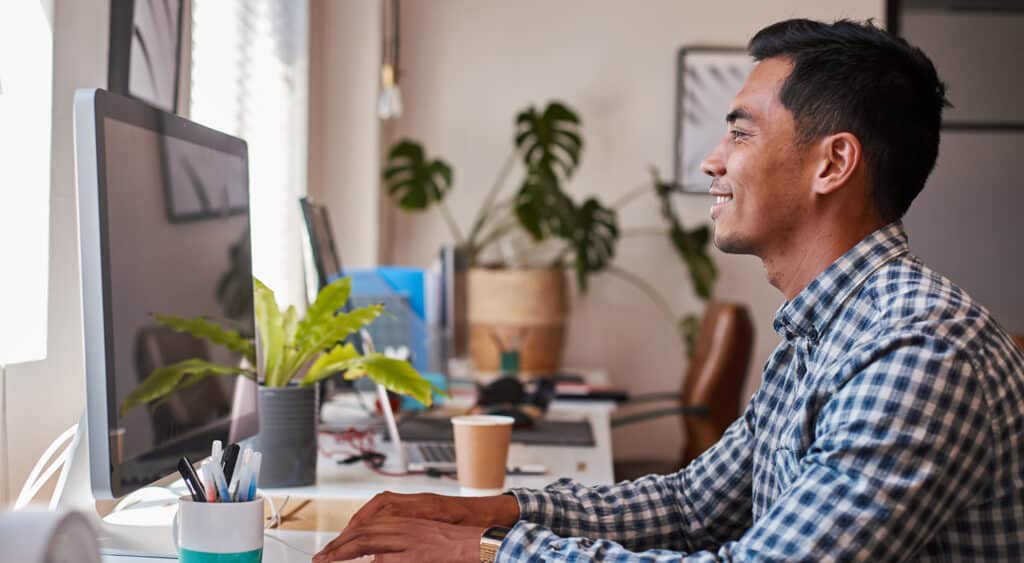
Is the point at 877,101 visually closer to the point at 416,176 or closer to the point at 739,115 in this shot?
the point at 739,115

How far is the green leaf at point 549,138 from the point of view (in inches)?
172

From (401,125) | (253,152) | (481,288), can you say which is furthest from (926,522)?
(401,125)

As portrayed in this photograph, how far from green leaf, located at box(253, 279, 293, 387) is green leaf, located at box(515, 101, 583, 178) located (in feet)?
9.13

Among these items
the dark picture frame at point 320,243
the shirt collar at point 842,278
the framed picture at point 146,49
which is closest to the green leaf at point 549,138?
the dark picture frame at point 320,243

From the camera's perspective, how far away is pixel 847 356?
1107 millimetres

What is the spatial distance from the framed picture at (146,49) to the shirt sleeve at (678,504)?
1.04 m

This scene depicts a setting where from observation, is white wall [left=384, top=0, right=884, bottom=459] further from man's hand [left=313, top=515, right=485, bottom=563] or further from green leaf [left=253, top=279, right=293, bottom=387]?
man's hand [left=313, top=515, right=485, bottom=563]

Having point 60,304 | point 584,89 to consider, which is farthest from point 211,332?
point 584,89

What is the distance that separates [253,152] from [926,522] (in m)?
2.47

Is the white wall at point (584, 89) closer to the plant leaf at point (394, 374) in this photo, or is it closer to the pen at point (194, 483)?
the plant leaf at point (394, 374)

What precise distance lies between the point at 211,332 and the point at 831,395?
0.77 meters

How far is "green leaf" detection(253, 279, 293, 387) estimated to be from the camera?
1641 millimetres

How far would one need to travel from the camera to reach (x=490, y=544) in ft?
3.83

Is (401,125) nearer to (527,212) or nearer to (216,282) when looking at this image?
(527,212)
